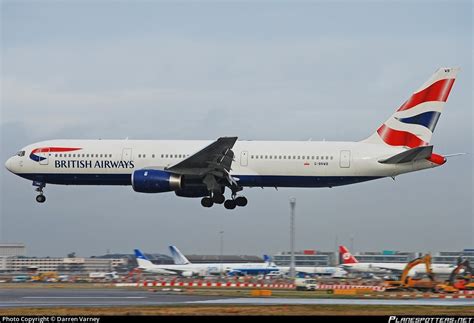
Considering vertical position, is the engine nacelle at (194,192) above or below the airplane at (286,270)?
above

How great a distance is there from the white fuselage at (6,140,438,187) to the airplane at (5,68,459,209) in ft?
0.24

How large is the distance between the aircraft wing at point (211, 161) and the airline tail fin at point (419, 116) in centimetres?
1066

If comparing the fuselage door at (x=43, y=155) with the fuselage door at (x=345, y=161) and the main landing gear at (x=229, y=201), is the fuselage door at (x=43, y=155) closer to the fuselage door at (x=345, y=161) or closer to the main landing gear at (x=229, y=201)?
the main landing gear at (x=229, y=201)

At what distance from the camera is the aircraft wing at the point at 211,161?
5644cm

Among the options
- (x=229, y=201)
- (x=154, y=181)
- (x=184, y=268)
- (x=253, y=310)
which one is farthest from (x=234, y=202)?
(x=184, y=268)

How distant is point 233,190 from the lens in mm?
60906

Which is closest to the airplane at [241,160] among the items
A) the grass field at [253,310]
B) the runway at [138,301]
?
the runway at [138,301]

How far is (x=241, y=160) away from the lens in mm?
59031

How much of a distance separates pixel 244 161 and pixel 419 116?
43.9ft

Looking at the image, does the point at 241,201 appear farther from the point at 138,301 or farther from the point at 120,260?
the point at 120,260

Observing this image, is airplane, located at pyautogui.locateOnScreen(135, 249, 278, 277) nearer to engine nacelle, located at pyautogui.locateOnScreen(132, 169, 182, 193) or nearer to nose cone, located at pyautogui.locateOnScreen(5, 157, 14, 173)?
nose cone, located at pyautogui.locateOnScreen(5, 157, 14, 173)

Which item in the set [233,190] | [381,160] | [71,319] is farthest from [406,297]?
[71,319]

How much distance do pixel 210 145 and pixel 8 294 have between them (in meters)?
16.6

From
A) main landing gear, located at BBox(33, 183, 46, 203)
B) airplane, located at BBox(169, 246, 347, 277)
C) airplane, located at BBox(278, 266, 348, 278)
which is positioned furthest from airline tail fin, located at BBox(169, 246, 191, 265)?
main landing gear, located at BBox(33, 183, 46, 203)
